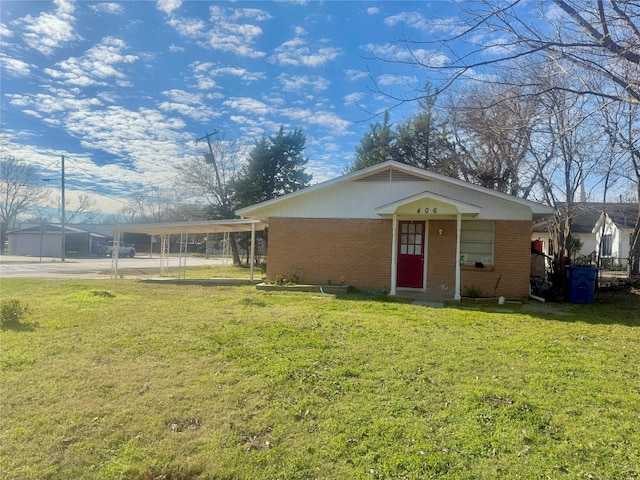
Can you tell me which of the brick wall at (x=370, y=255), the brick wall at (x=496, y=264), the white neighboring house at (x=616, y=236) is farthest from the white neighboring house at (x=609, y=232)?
the brick wall at (x=370, y=255)

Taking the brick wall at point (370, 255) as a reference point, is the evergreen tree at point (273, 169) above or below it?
above

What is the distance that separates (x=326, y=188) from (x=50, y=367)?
385 inches

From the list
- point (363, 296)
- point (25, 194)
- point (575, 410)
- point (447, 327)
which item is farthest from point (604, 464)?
point (25, 194)

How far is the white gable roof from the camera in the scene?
1191 cm

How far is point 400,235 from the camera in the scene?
43.0 ft

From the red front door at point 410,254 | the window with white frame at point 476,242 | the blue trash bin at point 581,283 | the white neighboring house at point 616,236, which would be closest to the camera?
the blue trash bin at point 581,283

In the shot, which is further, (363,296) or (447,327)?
(363,296)

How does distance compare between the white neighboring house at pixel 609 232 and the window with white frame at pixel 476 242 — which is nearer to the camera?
the window with white frame at pixel 476 242

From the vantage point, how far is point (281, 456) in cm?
306

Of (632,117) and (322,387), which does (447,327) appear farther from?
(632,117)

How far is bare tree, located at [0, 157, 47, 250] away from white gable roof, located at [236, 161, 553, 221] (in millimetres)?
34700

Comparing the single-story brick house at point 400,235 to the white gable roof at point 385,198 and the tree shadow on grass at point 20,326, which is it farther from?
the tree shadow on grass at point 20,326

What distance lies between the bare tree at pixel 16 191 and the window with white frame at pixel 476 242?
39663 mm

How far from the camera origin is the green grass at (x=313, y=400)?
2967 millimetres
